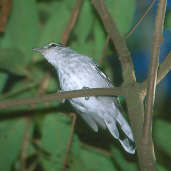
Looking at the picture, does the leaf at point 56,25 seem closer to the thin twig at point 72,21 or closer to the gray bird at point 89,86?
the thin twig at point 72,21

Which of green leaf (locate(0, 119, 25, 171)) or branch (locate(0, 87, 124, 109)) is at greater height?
branch (locate(0, 87, 124, 109))

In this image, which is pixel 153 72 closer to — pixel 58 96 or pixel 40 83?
pixel 58 96

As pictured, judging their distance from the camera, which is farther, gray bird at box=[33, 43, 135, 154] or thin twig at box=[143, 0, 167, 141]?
gray bird at box=[33, 43, 135, 154]

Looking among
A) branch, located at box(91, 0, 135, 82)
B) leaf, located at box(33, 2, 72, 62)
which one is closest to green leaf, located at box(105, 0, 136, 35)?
leaf, located at box(33, 2, 72, 62)

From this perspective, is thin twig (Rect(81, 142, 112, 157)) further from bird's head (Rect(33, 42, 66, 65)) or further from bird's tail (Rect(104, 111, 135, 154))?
bird's head (Rect(33, 42, 66, 65))

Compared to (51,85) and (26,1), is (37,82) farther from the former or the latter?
(26,1)

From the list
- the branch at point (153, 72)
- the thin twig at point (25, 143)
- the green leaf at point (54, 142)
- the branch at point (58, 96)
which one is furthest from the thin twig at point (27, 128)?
the branch at point (153, 72)
